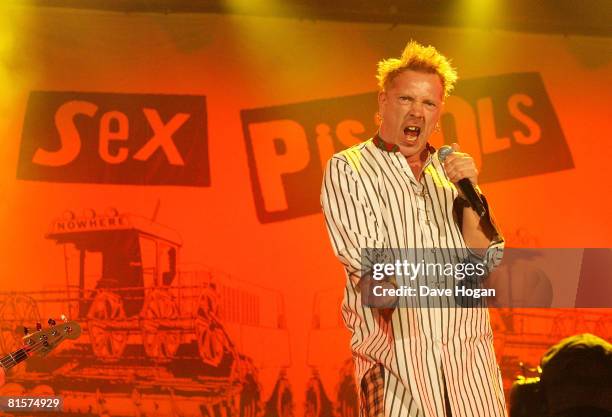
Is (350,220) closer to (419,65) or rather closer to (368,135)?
(419,65)

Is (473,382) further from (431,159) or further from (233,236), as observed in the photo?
(233,236)

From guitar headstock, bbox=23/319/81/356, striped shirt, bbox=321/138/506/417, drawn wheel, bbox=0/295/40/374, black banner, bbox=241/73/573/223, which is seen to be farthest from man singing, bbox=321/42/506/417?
drawn wheel, bbox=0/295/40/374

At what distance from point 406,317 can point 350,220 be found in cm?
30

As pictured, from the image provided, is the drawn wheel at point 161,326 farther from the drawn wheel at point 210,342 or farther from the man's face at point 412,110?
the man's face at point 412,110

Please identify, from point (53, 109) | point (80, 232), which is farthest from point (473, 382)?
point (53, 109)

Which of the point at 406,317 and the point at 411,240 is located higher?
the point at 411,240

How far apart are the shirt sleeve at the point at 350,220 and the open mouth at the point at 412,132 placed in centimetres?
22

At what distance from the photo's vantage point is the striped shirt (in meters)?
2.12

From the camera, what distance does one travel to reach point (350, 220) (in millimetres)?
2127

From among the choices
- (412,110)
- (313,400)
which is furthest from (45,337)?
(412,110)

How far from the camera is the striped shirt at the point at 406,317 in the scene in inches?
83.5

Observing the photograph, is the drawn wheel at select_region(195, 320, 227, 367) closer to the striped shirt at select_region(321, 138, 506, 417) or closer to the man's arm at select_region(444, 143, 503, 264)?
the striped shirt at select_region(321, 138, 506, 417)

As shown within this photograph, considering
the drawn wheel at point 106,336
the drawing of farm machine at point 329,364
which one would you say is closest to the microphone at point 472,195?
the drawing of farm machine at point 329,364

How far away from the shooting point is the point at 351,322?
7.20 feet
